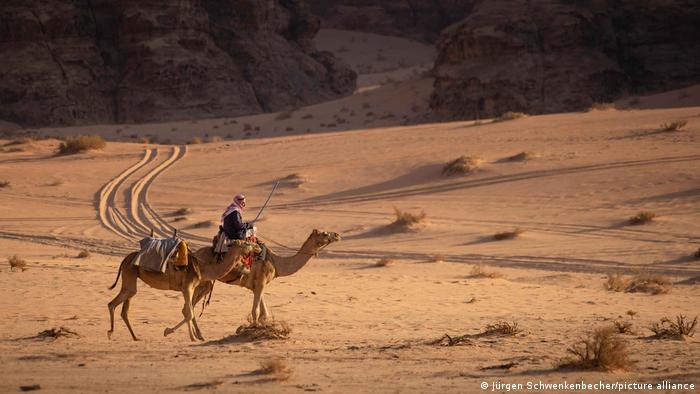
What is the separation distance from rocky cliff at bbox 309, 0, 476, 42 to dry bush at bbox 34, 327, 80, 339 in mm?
70464

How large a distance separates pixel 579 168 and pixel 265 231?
9.06 m

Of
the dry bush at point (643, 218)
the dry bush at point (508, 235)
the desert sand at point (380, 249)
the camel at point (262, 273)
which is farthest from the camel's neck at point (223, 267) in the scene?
the dry bush at point (643, 218)

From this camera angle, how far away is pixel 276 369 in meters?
8.98

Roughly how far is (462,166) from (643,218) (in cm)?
702

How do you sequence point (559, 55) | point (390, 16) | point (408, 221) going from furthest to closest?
point (390, 16) < point (559, 55) < point (408, 221)

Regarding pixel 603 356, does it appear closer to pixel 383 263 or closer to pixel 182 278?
pixel 182 278

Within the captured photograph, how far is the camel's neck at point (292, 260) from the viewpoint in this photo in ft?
42.3

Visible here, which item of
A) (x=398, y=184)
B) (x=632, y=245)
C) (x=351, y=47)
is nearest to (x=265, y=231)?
(x=398, y=184)

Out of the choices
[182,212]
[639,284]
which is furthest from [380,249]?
[182,212]

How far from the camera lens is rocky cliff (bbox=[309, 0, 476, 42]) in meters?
80.5

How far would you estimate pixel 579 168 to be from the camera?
26422 mm

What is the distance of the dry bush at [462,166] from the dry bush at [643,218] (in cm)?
664

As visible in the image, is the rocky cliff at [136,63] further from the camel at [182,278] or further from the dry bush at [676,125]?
the camel at [182,278]

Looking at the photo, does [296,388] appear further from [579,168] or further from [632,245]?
[579,168]
